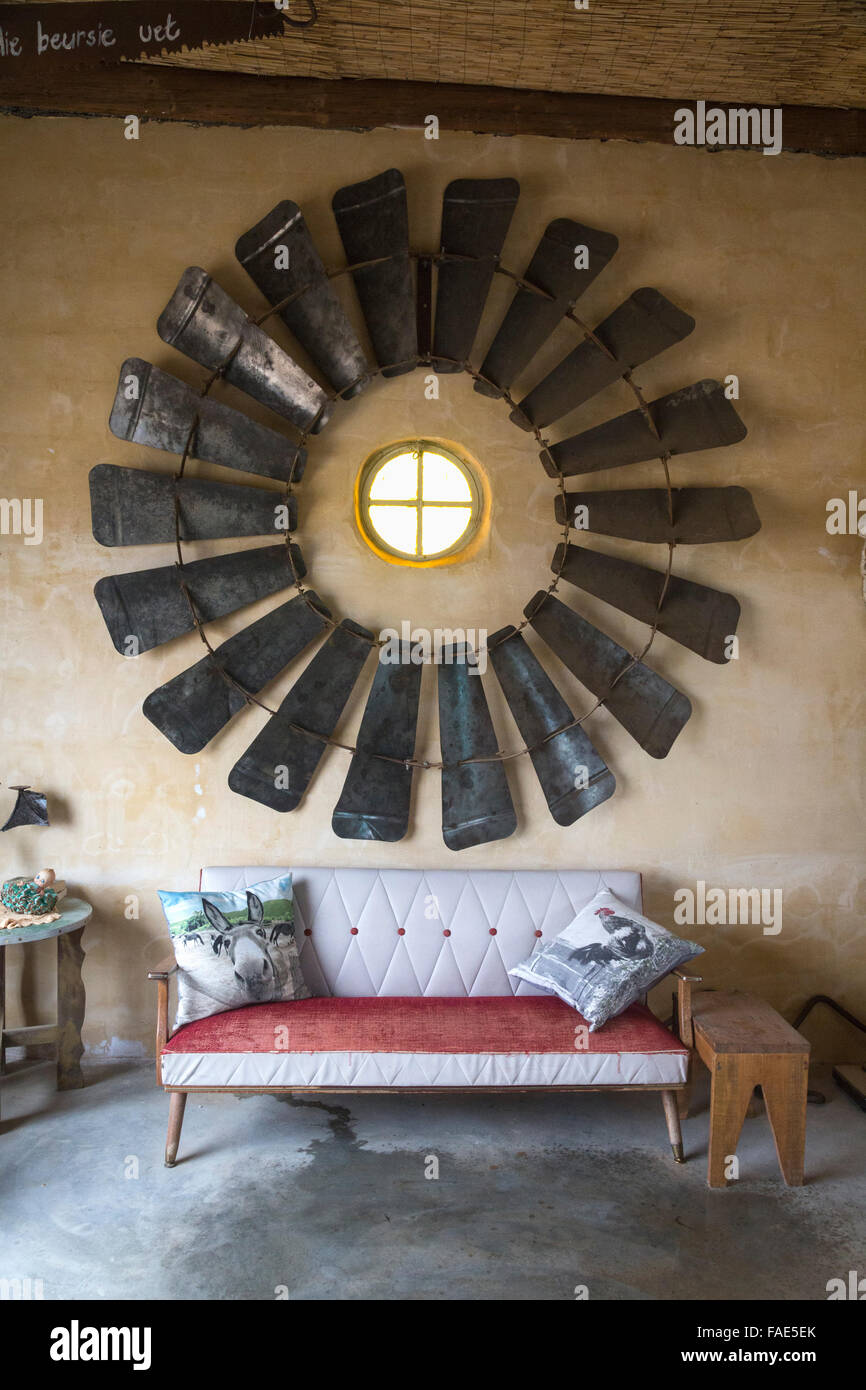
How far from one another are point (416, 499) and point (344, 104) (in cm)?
157

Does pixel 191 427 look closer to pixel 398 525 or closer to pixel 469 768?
pixel 398 525

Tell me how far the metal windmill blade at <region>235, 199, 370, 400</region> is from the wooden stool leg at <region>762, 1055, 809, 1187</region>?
9.57ft

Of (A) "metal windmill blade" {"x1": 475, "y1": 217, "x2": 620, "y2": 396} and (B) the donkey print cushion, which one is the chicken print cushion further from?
(A) "metal windmill blade" {"x1": 475, "y1": 217, "x2": 620, "y2": 396}

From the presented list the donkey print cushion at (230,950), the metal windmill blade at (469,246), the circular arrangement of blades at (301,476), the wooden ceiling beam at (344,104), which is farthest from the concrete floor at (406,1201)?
the wooden ceiling beam at (344,104)

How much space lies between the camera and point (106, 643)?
12.7 feet

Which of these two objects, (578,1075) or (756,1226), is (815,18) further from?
(756,1226)

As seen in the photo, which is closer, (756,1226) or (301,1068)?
(756,1226)

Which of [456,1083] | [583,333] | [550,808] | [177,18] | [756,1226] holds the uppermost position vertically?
[177,18]

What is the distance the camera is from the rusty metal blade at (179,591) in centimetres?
379

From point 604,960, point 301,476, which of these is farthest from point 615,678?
point 301,476
